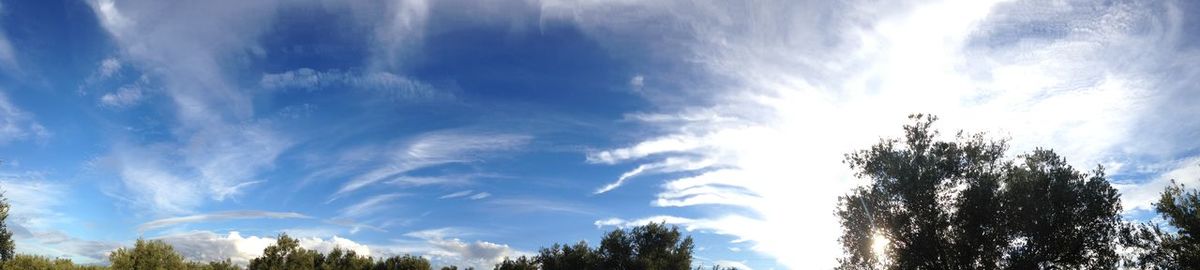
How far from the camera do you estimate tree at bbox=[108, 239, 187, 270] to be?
5787cm

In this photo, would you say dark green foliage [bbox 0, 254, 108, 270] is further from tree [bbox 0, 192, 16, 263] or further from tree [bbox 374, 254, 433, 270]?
tree [bbox 374, 254, 433, 270]

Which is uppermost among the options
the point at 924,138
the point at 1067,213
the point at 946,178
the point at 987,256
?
the point at 924,138

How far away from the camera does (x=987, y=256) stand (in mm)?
36875

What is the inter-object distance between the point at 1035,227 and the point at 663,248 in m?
55.8

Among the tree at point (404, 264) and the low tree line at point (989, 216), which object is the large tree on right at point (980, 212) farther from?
the tree at point (404, 264)

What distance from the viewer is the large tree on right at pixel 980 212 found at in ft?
117

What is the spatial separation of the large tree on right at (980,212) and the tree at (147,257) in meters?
68.7

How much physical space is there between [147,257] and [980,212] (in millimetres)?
75697

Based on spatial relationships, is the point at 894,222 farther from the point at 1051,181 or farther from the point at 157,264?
the point at 157,264

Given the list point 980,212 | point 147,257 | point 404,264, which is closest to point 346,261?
point 404,264

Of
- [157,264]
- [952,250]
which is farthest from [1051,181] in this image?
[157,264]

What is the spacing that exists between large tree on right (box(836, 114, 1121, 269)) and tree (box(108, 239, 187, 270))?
68705 millimetres

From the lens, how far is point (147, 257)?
196 feet

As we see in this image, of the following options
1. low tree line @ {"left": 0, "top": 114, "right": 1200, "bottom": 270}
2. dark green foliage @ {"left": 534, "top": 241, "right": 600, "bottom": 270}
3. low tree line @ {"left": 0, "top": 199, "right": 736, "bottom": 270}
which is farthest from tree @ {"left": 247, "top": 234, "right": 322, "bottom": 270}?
low tree line @ {"left": 0, "top": 114, "right": 1200, "bottom": 270}
